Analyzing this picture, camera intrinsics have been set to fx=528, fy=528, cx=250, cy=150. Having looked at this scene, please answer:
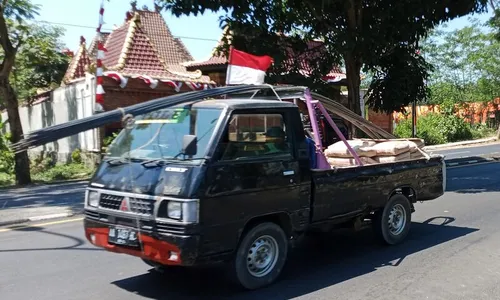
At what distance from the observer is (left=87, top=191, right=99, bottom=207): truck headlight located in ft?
17.5

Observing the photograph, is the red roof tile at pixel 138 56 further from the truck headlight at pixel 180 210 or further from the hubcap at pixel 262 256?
the truck headlight at pixel 180 210

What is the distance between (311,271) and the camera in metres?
6.04

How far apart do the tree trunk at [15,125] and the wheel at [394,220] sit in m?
12.3

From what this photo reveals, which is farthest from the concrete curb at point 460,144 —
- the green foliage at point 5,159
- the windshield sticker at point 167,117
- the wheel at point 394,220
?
the windshield sticker at point 167,117

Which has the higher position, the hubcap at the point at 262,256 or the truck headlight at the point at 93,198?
the truck headlight at the point at 93,198

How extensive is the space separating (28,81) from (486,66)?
31700mm

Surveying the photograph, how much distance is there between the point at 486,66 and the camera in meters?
39.5

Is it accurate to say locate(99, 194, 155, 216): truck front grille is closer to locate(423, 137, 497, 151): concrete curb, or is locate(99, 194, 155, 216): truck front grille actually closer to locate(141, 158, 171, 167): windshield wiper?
locate(141, 158, 171, 167): windshield wiper

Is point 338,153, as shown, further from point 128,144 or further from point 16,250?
point 16,250

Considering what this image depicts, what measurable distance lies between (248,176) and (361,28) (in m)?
10.6

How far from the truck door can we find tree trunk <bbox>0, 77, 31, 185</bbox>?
40.7ft

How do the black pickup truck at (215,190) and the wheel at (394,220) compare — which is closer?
the black pickup truck at (215,190)

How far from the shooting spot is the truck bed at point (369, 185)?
237 inches

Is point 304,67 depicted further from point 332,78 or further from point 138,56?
point 138,56
